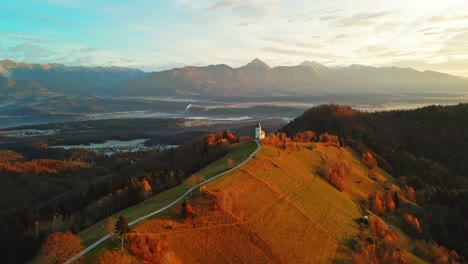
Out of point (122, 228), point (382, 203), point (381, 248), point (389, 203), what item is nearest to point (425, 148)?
point (389, 203)

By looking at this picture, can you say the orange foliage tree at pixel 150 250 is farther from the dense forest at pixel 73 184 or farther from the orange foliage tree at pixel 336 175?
the orange foliage tree at pixel 336 175

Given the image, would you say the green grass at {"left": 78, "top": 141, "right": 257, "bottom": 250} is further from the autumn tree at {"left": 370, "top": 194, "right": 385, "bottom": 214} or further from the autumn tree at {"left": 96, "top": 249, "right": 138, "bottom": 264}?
the autumn tree at {"left": 370, "top": 194, "right": 385, "bottom": 214}

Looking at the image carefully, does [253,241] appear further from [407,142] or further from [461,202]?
[407,142]

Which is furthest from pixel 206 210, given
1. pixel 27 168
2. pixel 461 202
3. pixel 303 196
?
pixel 27 168

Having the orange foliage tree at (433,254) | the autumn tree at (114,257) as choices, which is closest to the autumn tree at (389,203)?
the orange foliage tree at (433,254)

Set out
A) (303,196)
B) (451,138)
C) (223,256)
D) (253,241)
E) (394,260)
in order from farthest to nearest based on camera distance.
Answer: (451,138) → (303,196) → (394,260) → (253,241) → (223,256)

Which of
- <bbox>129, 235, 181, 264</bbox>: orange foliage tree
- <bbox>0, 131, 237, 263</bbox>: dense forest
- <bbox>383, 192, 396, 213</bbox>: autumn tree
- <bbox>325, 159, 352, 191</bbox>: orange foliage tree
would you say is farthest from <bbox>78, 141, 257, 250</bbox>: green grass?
<bbox>383, 192, 396, 213</bbox>: autumn tree
